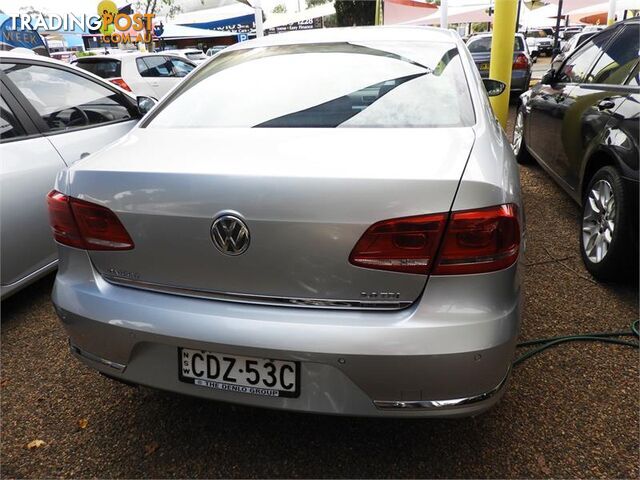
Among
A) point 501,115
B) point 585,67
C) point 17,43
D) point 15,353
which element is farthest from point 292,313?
point 17,43

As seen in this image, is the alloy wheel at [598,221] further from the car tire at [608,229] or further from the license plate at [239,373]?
the license plate at [239,373]

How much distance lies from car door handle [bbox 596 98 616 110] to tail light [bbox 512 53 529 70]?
870 cm

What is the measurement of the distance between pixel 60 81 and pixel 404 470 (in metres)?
3.23

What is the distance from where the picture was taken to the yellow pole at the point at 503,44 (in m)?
5.64

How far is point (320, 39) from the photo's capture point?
2668mm

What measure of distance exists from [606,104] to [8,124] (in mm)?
3465

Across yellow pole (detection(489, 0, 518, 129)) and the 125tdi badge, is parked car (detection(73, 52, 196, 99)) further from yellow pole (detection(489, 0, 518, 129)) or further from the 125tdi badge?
the 125tdi badge

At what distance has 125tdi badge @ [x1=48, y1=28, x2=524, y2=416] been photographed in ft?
4.89

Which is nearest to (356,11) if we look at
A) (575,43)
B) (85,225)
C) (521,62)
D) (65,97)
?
(575,43)

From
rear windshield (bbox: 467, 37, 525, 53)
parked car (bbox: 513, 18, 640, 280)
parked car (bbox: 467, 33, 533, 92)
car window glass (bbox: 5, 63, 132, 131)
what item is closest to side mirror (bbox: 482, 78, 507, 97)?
parked car (bbox: 513, 18, 640, 280)

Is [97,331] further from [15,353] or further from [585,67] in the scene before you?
[585,67]

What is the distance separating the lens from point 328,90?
219cm

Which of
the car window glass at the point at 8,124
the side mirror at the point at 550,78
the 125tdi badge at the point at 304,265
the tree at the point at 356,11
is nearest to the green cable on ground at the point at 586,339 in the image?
the 125tdi badge at the point at 304,265

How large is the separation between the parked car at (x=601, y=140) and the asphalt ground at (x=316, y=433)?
762mm
